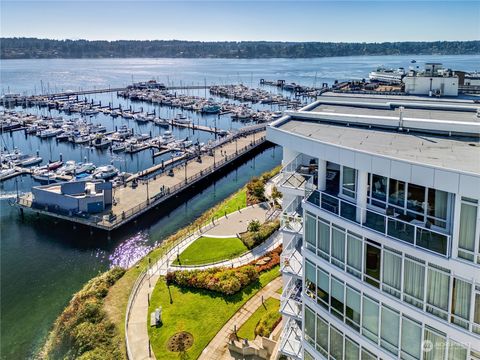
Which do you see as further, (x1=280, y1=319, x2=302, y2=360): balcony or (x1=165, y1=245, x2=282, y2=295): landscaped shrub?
(x1=165, y1=245, x2=282, y2=295): landscaped shrub

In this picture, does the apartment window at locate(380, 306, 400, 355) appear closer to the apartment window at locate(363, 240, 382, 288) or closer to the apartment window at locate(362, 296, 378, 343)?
the apartment window at locate(362, 296, 378, 343)

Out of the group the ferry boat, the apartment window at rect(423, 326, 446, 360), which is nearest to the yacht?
the ferry boat

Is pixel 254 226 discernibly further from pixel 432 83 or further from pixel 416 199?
pixel 416 199

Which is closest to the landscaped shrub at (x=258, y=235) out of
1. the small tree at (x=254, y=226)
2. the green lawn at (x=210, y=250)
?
the small tree at (x=254, y=226)

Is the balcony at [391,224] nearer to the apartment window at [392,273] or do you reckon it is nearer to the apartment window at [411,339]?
the apartment window at [392,273]

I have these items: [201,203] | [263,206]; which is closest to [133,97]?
[201,203]

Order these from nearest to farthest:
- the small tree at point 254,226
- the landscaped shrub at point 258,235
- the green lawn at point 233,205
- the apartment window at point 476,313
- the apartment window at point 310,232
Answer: the apartment window at point 476,313 < the apartment window at point 310,232 < the landscaped shrub at point 258,235 < the small tree at point 254,226 < the green lawn at point 233,205

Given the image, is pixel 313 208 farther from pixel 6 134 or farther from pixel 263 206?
pixel 6 134
